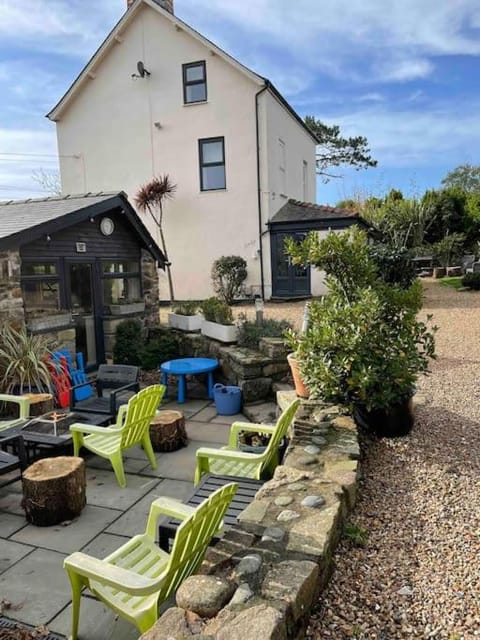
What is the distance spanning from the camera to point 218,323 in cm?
774

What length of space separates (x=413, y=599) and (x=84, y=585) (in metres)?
1.62

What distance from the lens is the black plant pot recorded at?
4188 mm

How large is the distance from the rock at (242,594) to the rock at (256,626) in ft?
0.32

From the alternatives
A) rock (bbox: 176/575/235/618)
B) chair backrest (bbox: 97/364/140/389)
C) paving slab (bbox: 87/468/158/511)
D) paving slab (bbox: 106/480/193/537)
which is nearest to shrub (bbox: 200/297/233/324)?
chair backrest (bbox: 97/364/140/389)

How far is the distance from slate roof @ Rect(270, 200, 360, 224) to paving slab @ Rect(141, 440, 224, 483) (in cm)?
1089

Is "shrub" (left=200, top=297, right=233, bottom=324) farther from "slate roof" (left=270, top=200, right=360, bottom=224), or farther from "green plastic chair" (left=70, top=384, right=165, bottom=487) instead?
"slate roof" (left=270, top=200, right=360, bottom=224)

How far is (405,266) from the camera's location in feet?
37.1

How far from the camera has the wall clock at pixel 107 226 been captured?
8383 millimetres

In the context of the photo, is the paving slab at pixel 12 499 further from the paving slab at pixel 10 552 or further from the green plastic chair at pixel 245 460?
the green plastic chair at pixel 245 460

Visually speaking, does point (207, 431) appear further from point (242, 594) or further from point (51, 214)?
point (51, 214)

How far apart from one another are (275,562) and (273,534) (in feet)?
0.79

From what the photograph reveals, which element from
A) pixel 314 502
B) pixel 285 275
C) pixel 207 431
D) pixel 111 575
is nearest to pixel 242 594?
pixel 111 575

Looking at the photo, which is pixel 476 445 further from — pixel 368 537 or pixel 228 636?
pixel 228 636

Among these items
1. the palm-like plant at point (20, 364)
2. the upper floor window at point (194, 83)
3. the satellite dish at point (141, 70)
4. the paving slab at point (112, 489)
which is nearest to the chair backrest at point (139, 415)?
Answer: the paving slab at point (112, 489)
